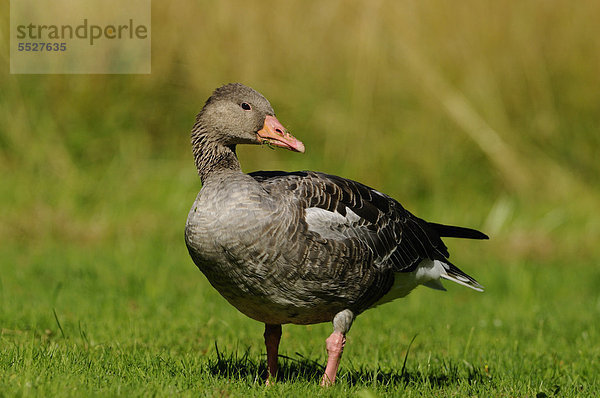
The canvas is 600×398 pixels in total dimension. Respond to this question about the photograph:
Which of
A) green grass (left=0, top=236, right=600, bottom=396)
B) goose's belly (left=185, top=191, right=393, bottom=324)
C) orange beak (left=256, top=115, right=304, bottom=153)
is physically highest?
orange beak (left=256, top=115, right=304, bottom=153)

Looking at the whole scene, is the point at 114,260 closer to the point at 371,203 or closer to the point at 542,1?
the point at 371,203

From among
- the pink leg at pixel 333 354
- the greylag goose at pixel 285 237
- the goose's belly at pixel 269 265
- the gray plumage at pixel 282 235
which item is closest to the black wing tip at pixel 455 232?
the greylag goose at pixel 285 237

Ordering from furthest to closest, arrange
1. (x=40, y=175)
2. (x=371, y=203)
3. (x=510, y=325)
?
(x=40, y=175)
(x=510, y=325)
(x=371, y=203)

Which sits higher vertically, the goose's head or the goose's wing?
the goose's head

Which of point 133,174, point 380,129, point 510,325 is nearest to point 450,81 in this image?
point 380,129

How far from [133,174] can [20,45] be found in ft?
Answer: 9.87

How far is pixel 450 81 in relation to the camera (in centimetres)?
1489

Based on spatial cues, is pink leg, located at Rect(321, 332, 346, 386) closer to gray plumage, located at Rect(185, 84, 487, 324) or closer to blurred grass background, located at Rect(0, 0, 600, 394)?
gray plumage, located at Rect(185, 84, 487, 324)

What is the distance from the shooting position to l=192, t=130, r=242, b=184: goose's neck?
595cm

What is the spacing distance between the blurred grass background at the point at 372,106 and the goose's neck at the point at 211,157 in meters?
7.20

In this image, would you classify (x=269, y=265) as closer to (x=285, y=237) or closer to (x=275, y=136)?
(x=285, y=237)

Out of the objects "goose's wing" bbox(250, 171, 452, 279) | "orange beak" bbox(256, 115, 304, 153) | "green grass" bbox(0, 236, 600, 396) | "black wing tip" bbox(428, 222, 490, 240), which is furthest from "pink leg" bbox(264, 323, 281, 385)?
"black wing tip" bbox(428, 222, 490, 240)

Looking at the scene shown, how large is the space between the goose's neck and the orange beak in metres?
0.27

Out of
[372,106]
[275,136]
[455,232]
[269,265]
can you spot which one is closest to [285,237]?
[269,265]
